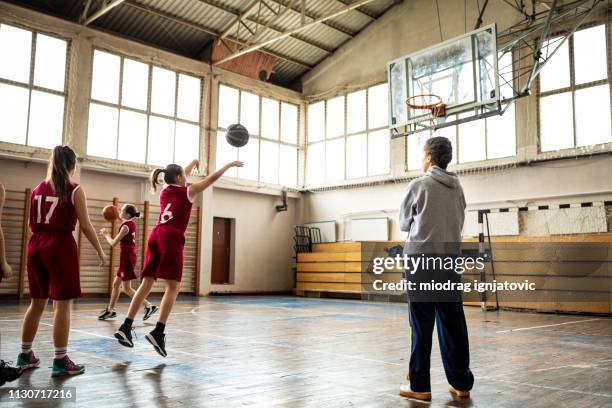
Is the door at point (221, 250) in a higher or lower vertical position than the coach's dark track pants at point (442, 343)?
higher

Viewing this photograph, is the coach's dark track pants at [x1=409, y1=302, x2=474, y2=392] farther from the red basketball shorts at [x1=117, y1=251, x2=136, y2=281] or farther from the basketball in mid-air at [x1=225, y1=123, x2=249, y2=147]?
the basketball in mid-air at [x1=225, y1=123, x2=249, y2=147]

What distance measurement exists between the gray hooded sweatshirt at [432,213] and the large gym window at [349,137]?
13213mm

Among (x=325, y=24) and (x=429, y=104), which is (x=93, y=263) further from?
(x=325, y=24)

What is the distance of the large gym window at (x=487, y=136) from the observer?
13766 mm

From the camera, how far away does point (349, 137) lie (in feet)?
58.1

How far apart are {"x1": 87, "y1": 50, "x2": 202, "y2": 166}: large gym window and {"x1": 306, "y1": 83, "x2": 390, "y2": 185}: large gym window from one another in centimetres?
432

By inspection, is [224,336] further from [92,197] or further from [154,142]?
[154,142]

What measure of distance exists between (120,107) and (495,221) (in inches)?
401

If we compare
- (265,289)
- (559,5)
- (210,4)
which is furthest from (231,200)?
(559,5)

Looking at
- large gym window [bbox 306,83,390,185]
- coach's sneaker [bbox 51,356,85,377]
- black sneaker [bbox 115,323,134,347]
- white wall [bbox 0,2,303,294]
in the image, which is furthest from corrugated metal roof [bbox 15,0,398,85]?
coach's sneaker [bbox 51,356,85,377]

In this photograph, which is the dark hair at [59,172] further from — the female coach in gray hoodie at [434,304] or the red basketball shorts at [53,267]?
the female coach in gray hoodie at [434,304]

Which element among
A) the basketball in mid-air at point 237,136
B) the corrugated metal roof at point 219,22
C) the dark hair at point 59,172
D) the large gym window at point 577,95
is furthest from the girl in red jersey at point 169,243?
the corrugated metal roof at point 219,22

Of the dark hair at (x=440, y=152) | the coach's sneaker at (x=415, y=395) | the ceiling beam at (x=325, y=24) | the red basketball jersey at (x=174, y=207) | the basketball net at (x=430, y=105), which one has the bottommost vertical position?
the coach's sneaker at (x=415, y=395)

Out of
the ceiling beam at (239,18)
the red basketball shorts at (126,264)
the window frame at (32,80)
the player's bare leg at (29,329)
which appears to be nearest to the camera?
the player's bare leg at (29,329)
